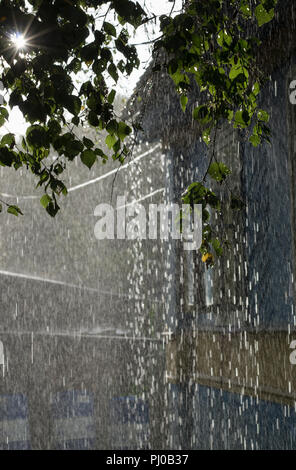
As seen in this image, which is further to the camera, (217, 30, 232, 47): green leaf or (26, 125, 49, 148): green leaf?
(217, 30, 232, 47): green leaf

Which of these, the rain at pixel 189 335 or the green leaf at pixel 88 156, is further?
the rain at pixel 189 335

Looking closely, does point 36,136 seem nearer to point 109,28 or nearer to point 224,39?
point 109,28

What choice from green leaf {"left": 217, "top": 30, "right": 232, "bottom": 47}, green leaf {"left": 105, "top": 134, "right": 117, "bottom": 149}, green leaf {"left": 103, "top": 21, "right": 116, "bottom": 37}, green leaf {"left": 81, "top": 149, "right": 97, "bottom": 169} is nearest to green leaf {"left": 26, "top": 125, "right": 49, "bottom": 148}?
green leaf {"left": 81, "top": 149, "right": 97, "bottom": 169}

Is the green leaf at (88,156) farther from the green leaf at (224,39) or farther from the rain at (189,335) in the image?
the green leaf at (224,39)

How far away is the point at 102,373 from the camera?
16.4m

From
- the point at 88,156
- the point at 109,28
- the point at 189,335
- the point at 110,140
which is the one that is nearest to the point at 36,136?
the point at 88,156

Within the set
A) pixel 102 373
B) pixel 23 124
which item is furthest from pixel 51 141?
pixel 102 373

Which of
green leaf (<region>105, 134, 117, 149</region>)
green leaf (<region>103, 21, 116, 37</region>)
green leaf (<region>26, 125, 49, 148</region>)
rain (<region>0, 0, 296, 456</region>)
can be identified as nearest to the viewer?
green leaf (<region>26, 125, 49, 148</region>)

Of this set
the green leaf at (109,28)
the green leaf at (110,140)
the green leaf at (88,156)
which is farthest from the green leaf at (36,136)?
the green leaf at (109,28)

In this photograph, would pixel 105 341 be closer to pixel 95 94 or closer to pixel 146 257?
pixel 146 257

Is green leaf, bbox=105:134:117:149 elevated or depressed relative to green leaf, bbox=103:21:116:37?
depressed

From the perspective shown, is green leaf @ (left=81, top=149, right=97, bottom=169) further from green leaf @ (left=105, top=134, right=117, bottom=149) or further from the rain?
the rain

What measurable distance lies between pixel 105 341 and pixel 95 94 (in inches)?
561

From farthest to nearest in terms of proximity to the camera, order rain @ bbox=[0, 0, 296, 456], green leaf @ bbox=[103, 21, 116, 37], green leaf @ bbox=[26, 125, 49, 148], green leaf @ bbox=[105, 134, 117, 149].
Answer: rain @ bbox=[0, 0, 296, 456]
green leaf @ bbox=[105, 134, 117, 149]
green leaf @ bbox=[103, 21, 116, 37]
green leaf @ bbox=[26, 125, 49, 148]
